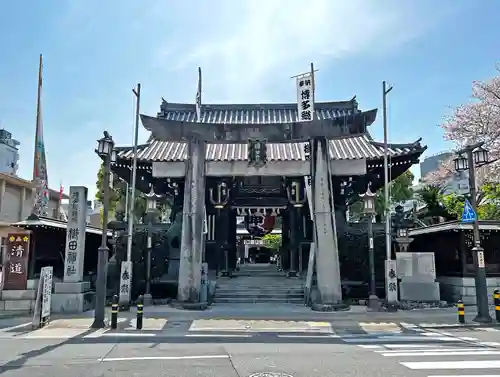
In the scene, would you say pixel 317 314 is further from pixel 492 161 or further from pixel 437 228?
pixel 492 161

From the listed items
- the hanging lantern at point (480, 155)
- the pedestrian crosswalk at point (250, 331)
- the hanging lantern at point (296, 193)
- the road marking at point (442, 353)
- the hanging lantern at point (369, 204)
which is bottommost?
the pedestrian crosswalk at point (250, 331)

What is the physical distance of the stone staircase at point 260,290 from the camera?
67.8 ft

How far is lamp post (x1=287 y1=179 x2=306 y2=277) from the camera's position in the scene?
Answer: 880 inches

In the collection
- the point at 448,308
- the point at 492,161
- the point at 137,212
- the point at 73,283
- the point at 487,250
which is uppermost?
the point at 492,161

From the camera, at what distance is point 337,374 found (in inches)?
291

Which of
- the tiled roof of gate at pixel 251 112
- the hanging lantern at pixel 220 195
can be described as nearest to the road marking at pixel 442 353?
the hanging lantern at pixel 220 195

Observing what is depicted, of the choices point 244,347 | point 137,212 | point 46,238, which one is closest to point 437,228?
point 244,347

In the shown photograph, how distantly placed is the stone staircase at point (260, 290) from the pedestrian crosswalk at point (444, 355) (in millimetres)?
9128

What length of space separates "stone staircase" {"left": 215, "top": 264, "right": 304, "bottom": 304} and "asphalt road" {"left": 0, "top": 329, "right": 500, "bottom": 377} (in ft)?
29.0

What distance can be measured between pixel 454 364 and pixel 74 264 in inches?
580

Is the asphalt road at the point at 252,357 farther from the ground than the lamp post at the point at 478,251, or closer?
closer

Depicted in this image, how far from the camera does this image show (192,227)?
1912 centimetres

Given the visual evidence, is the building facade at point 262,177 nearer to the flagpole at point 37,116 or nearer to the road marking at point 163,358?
the flagpole at point 37,116

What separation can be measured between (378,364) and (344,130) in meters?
13.4
